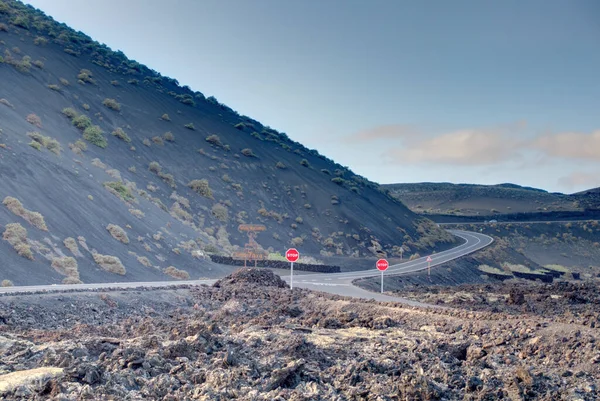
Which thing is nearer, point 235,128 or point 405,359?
point 405,359

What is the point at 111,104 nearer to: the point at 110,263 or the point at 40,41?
the point at 40,41

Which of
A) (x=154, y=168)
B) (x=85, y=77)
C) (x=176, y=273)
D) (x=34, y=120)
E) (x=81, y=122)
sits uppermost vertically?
(x=85, y=77)

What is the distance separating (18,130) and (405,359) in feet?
119

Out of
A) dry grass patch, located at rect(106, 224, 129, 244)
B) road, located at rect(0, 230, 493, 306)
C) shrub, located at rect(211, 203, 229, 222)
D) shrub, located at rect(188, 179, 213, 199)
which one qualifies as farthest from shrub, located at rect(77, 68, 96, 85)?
road, located at rect(0, 230, 493, 306)

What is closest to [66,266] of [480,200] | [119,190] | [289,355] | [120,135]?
[119,190]

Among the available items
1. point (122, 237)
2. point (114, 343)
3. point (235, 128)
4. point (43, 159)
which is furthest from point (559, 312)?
point (235, 128)

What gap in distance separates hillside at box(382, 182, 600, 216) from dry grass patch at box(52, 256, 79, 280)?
86325 millimetres

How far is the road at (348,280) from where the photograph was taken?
21656 millimetres

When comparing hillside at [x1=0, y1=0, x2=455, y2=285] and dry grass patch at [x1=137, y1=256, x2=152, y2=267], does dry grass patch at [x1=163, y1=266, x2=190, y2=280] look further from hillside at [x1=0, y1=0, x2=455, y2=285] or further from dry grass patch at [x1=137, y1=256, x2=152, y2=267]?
dry grass patch at [x1=137, y1=256, x2=152, y2=267]

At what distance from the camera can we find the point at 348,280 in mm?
32281

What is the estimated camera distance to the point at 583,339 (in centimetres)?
1255

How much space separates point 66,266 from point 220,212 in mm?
22425

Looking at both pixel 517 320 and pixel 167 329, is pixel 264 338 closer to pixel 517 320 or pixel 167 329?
pixel 167 329

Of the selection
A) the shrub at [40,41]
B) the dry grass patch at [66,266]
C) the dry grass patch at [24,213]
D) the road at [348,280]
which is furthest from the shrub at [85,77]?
the dry grass patch at [66,266]
